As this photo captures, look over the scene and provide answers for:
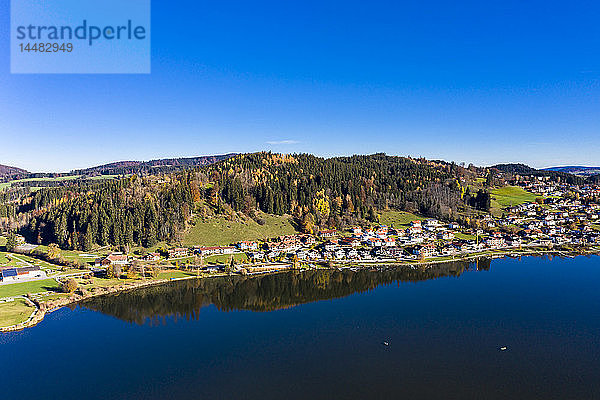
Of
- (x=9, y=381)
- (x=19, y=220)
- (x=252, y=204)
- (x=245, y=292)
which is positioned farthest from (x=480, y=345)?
(x=19, y=220)

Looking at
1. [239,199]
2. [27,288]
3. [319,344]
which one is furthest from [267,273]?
[239,199]

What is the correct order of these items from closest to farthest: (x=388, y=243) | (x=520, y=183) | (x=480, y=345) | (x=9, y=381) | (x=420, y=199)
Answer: (x=9, y=381)
(x=480, y=345)
(x=388, y=243)
(x=420, y=199)
(x=520, y=183)

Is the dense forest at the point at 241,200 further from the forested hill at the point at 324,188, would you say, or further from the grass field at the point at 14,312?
the grass field at the point at 14,312

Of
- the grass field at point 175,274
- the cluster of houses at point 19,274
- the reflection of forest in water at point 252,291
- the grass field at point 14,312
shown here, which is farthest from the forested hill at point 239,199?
the grass field at point 14,312

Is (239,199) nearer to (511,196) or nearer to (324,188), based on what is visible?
(324,188)

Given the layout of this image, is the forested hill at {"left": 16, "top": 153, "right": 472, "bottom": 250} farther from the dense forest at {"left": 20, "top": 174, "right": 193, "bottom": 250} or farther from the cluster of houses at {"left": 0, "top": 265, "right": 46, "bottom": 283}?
the cluster of houses at {"left": 0, "top": 265, "right": 46, "bottom": 283}

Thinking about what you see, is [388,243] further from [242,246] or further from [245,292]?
[245,292]

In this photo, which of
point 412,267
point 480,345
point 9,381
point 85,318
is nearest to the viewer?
point 9,381
